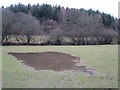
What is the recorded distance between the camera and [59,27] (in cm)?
2825

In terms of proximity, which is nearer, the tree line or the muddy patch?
the muddy patch

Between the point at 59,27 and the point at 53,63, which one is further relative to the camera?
the point at 59,27

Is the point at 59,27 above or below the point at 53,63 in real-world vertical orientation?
above

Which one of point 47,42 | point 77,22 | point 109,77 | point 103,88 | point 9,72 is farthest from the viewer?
point 77,22

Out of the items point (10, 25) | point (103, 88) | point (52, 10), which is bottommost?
point (103, 88)

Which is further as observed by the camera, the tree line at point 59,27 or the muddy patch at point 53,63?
the tree line at point 59,27

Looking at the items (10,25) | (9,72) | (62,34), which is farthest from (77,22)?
(9,72)

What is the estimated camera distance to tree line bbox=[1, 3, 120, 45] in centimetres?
2535

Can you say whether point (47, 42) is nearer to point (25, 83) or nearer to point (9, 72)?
point (9, 72)

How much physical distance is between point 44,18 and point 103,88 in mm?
25333

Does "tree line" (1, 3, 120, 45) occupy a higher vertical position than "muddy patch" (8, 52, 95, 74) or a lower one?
higher

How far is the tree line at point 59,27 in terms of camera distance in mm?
25350

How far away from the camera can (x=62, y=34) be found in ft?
85.7

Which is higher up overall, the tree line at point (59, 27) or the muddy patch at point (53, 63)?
the tree line at point (59, 27)
